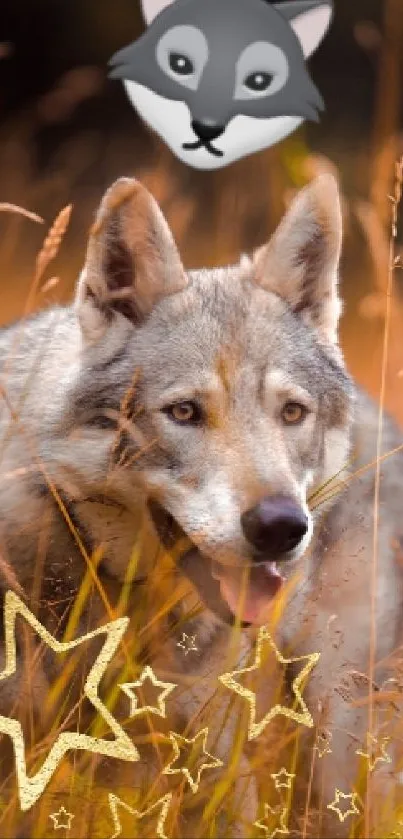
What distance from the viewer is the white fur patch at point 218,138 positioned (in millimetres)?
4031

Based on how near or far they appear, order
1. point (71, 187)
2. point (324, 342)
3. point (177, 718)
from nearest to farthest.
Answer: point (177, 718), point (324, 342), point (71, 187)

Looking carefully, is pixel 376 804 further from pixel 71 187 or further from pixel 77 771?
pixel 71 187

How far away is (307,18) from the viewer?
13.6ft

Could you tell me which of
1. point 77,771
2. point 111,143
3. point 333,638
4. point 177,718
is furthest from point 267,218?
point 77,771

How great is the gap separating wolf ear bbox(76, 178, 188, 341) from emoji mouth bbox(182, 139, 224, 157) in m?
0.97

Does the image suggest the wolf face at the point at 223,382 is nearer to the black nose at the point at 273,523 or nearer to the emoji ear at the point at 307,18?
the black nose at the point at 273,523

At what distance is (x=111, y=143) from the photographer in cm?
485

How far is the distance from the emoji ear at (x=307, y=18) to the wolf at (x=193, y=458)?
108 centimetres

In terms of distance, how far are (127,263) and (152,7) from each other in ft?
4.23

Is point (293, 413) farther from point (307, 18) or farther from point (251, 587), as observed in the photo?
point (307, 18)

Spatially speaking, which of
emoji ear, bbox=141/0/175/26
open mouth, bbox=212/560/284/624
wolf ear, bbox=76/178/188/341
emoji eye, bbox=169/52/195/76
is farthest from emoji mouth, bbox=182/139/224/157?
open mouth, bbox=212/560/284/624

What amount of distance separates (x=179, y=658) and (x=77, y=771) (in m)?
0.72

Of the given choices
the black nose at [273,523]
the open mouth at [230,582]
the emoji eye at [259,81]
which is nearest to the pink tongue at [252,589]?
the open mouth at [230,582]

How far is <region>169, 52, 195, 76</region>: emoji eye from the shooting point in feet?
12.9
